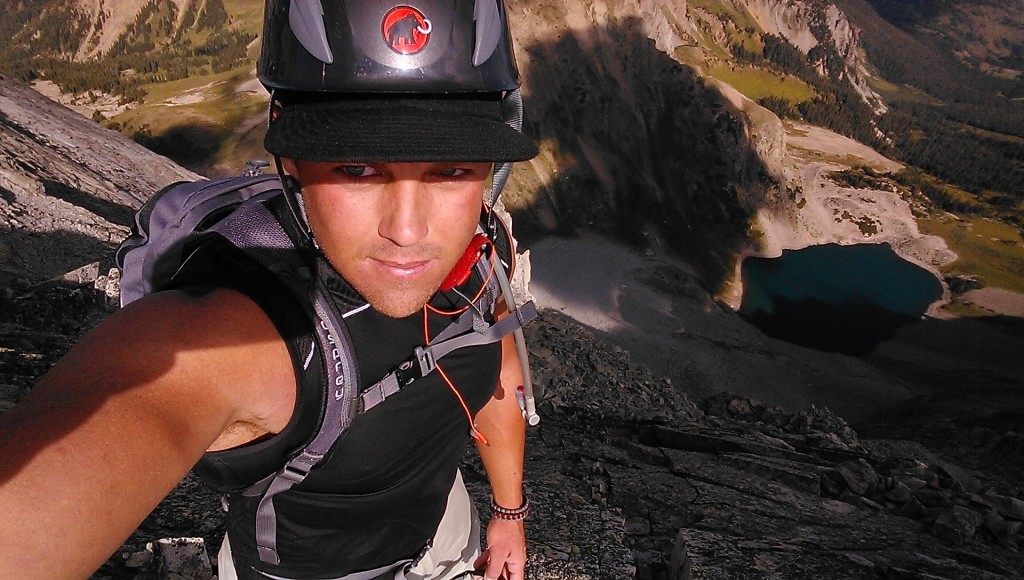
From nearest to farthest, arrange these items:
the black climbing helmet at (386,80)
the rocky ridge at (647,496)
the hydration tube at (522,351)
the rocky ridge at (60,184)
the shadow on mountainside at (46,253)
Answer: the black climbing helmet at (386,80)
the hydration tube at (522,351)
the rocky ridge at (647,496)
the shadow on mountainside at (46,253)
the rocky ridge at (60,184)

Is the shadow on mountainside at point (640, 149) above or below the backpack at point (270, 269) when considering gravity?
below

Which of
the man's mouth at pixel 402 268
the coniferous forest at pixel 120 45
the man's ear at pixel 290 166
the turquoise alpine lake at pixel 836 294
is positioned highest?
the man's ear at pixel 290 166

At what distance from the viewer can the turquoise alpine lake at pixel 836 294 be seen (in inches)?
2116

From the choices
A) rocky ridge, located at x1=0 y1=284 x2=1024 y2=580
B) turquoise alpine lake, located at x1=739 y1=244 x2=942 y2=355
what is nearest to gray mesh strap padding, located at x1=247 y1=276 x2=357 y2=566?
rocky ridge, located at x1=0 y1=284 x2=1024 y2=580

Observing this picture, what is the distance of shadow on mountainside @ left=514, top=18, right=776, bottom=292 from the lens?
55.7 meters

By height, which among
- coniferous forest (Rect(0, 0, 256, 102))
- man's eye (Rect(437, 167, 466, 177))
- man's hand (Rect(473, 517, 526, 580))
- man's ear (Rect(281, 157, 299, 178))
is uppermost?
man's eye (Rect(437, 167, 466, 177))

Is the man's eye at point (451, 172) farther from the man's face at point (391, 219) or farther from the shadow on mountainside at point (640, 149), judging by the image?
the shadow on mountainside at point (640, 149)

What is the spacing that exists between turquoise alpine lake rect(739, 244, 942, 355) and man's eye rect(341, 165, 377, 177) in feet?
178

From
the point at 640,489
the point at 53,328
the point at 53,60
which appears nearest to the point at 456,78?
the point at 640,489

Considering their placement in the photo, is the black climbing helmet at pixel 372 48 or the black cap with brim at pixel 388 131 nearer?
the black cap with brim at pixel 388 131

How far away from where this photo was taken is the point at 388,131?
1.59 metres

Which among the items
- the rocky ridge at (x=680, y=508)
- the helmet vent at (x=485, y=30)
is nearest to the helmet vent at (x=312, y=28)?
Answer: the helmet vent at (x=485, y=30)

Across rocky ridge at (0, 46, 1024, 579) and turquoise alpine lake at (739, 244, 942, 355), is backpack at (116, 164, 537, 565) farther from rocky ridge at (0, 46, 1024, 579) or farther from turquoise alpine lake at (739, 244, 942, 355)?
turquoise alpine lake at (739, 244, 942, 355)

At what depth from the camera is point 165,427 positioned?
138 centimetres
